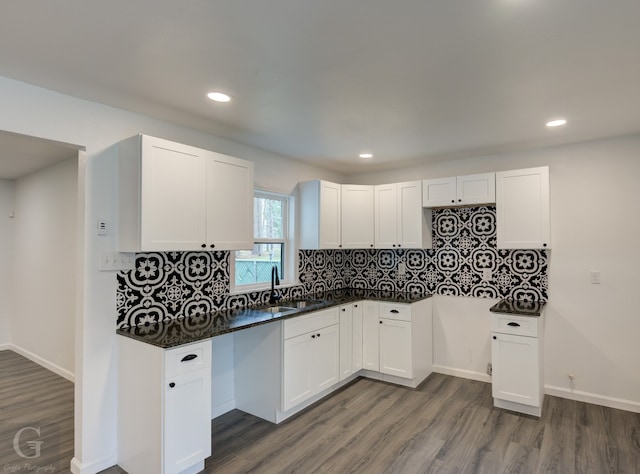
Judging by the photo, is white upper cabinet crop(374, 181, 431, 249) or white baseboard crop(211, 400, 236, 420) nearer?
white baseboard crop(211, 400, 236, 420)

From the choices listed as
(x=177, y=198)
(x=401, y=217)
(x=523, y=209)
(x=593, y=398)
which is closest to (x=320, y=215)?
(x=401, y=217)

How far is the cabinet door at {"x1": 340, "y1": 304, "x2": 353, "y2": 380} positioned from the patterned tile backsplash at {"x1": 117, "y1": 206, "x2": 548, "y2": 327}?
621 mm

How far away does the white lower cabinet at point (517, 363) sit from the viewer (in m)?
3.13

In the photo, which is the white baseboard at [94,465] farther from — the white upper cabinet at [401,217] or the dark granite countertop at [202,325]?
the white upper cabinet at [401,217]

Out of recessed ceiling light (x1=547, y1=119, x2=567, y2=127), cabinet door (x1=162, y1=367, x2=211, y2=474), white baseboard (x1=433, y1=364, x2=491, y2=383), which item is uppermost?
recessed ceiling light (x1=547, y1=119, x2=567, y2=127)

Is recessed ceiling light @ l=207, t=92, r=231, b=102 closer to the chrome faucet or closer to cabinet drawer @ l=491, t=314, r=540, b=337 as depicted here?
the chrome faucet

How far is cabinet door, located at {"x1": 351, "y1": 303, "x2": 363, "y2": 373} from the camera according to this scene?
3918 mm

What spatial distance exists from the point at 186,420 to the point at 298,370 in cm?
110

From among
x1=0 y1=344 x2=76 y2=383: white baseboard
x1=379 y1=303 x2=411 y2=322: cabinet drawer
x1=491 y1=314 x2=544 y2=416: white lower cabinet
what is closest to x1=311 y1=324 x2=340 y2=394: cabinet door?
x1=379 y1=303 x2=411 y2=322: cabinet drawer

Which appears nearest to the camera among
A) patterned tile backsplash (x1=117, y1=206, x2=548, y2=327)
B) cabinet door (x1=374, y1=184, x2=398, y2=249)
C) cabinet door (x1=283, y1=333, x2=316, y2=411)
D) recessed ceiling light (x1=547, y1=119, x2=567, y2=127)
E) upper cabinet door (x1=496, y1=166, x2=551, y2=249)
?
patterned tile backsplash (x1=117, y1=206, x2=548, y2=327)

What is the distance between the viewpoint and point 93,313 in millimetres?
2434

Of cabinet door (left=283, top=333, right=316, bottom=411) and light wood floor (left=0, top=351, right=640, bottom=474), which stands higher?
cabinet door (left=283, top=333, right=316, bottom=411)

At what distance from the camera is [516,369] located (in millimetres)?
3201

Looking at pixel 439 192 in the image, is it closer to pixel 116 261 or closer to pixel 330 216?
pixel 330 216
